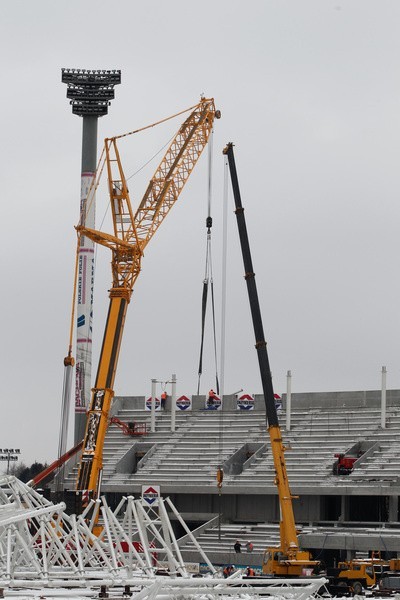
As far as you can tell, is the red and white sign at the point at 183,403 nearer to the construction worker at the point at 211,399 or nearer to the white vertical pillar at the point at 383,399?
the construction worker at the point at 211,399

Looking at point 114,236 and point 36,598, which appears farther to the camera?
point 114,236

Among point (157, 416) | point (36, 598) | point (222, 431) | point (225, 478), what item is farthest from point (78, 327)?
point (36, 598)

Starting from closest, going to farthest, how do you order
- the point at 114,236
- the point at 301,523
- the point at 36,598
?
the point at 36,598 → the point at 114,236 → the point at 301,523

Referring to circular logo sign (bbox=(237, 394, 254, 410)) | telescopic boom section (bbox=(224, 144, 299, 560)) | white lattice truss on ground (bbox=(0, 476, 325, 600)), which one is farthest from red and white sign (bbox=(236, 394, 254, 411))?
white lattice truss on ground (bbox=(0, 476, 325, 600))

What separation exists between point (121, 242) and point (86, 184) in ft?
115

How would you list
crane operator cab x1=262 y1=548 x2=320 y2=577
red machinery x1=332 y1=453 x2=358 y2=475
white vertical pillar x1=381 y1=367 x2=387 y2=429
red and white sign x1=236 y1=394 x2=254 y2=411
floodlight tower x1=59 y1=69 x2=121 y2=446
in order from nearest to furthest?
1. crane operator cab x1=262 y1=548 x2=320 y2=577
2. red machinery x1=332 y1=453 x2=358 y2=475
3. white vertical pillar x1=381 y1=367 x2=387 y2=429
4. red and white sign x1=236 y1=394 x2=254 y2=411
5. floodlight tower x1=59 y1=69 x2=121 y2=446

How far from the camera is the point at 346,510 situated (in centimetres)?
7969

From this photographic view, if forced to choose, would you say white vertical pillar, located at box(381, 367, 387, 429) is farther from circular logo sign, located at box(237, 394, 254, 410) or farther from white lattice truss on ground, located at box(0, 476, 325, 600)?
white lattice truss on ground, located at box(0, 476, 325, 600)

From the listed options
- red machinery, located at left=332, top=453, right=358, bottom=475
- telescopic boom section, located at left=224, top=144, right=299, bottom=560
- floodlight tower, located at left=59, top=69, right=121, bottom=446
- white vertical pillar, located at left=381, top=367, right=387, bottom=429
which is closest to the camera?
telescopic boom section, located at left=224, top=144, right=299, bottom=560

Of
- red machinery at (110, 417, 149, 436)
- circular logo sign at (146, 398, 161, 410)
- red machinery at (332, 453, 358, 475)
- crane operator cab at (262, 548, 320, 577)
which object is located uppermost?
circular logo sign at (146, 398, 161, 410)

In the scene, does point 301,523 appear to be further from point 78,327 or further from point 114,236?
point 78,327

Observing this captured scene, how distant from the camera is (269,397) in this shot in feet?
209

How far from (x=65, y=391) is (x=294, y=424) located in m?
15.4

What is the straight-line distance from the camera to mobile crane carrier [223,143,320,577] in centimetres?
6094
